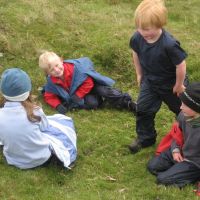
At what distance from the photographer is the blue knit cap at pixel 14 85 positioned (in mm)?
5547

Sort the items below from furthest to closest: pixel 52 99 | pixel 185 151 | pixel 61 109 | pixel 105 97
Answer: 1. pixel 105 97
2. pixel 52 99
3. pixel 61 109
4. pixel 185 151

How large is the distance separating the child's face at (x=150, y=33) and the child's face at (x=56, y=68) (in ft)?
6.69

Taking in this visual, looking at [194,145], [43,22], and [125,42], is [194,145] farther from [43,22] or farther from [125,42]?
[43,22]

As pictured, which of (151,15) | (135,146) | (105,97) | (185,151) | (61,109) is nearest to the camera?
(151,15)

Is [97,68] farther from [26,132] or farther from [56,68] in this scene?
[26,132]

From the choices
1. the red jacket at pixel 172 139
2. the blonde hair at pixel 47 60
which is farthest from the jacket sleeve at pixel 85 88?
the red jacket at pixel 172 139

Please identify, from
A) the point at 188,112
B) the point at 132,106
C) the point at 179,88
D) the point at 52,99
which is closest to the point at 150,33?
the point at 179,88

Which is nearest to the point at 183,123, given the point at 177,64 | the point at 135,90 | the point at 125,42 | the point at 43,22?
the point at 177,64

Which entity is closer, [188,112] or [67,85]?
[188,112]

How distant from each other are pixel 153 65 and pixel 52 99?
89.3 inches

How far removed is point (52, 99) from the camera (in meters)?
7.80

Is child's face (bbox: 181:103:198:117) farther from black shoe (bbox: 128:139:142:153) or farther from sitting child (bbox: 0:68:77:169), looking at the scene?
sitting child (bbox: 0:68:77:169)

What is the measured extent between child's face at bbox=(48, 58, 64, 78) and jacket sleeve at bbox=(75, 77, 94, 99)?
42 centimetres

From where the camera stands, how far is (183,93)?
5562 mm
